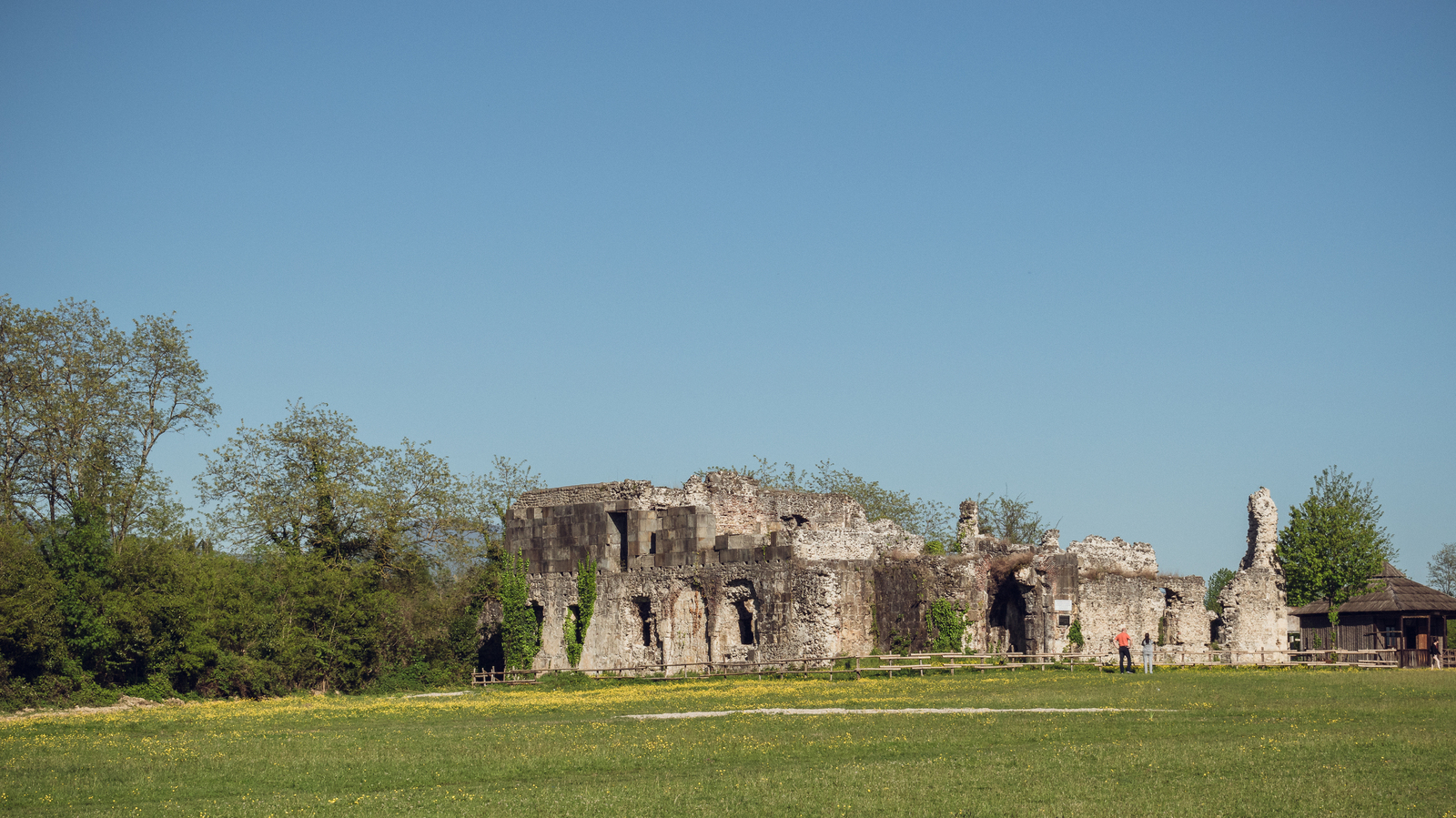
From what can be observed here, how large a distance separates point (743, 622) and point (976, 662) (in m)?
8.90

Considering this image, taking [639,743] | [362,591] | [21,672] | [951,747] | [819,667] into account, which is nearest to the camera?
[951,747]

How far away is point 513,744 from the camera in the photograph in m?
21.4

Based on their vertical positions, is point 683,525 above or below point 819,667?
above

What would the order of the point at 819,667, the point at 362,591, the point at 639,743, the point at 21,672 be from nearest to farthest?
the point at 639,743
the point at 21,672
the point at 819,667
the point at 362,591

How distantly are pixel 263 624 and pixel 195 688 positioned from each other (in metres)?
3.01

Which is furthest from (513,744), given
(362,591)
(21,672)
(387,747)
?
(362,591)

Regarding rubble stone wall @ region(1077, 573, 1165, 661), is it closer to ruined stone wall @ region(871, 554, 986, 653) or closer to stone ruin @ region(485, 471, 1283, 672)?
stone ruin @ region(485, 471, 1283, 672)

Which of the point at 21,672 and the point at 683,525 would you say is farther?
the point at 683,525

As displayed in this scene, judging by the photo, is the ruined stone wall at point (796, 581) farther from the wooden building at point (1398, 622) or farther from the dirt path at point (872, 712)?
the dirt path at point (872, 712)

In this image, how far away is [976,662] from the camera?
39.2m

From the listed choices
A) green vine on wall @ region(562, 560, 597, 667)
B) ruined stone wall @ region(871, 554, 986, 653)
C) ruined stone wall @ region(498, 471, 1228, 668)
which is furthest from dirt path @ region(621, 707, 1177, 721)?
green vine on wall @ region(562, 560, 597, 667)

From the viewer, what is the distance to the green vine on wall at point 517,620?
49.1m

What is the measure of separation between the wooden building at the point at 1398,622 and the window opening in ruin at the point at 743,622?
69.4 feet

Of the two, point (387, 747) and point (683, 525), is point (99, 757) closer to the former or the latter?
point (387, 747)
